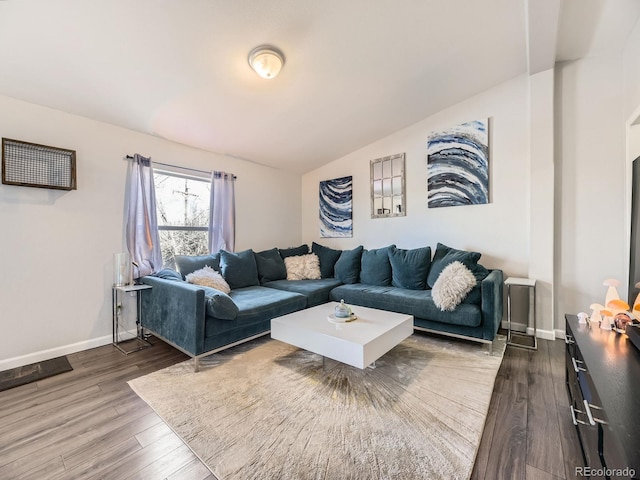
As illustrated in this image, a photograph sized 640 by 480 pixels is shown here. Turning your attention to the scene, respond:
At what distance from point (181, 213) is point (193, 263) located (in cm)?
76

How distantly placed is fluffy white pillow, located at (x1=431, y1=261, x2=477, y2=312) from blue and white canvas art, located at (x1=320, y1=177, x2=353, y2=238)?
1.88 m

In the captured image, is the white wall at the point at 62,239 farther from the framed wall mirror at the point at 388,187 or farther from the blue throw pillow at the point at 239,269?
the framed wall mirror at the point at 388,187

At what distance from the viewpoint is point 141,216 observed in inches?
115

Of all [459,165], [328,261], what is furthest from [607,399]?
[328,261]

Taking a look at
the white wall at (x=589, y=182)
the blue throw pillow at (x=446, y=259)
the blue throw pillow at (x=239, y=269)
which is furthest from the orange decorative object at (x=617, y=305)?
the blue throw pillow at (x=239, y=269)

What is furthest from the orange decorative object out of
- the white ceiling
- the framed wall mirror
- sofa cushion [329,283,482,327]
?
the framed wall mirror

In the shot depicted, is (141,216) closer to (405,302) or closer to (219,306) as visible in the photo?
(219,306)

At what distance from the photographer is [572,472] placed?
49.4 inches

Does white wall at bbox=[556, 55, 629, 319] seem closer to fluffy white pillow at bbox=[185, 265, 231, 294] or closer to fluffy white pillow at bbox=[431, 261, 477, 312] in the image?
fluffy white pillow at bbox=[431, 261, 477, 312]

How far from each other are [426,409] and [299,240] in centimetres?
363

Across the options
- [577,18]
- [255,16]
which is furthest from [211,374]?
[577,18]

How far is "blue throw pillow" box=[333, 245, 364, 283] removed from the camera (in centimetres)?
378

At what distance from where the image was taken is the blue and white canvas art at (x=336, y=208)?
4388 mm

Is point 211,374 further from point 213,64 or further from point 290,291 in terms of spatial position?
point 213,64
